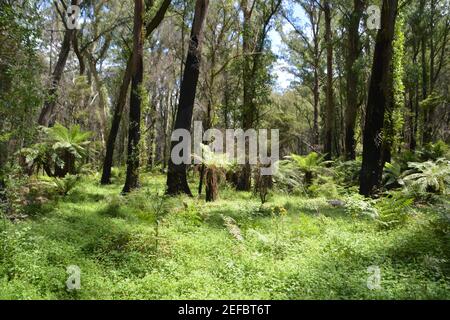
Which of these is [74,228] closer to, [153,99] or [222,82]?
[222,82]

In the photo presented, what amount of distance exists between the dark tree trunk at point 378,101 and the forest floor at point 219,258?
263 cm

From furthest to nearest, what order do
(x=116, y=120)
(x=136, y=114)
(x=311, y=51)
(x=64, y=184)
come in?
(x=311, y=51) < (x=116, y=120) < (x=136, y=114) < (x=64, y=184)

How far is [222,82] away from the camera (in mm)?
18219

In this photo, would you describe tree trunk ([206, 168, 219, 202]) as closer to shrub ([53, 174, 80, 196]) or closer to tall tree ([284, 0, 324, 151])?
shrub ([53, 174, 80, 196])

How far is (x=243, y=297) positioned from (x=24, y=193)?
6.99m

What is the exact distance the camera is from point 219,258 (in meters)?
5.86

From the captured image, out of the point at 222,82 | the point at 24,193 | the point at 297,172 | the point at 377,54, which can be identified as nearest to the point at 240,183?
the point at 297,172

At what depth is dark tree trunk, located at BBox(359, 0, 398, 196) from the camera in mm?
10227

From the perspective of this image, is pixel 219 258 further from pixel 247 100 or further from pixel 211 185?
pixel 247 100

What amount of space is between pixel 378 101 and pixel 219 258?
7.03 m

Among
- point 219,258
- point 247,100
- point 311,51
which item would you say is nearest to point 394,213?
point 219,258

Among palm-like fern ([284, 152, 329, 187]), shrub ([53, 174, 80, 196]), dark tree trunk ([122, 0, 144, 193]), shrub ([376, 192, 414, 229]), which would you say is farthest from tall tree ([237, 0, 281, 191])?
shrub ([376, 192, 414, 229])
